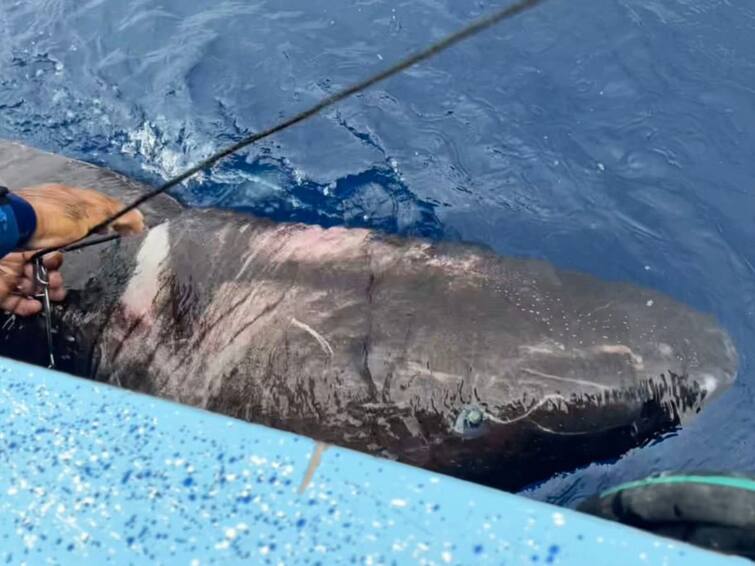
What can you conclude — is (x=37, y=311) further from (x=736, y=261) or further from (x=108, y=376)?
(x=736, y=261)

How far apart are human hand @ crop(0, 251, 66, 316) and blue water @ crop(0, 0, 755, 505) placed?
1288 mm

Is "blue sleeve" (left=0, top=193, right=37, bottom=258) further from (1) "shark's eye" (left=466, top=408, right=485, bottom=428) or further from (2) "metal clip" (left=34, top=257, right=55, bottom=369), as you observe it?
(1) "shark's eye" (left=466, top=408, right=485, bottom=428)

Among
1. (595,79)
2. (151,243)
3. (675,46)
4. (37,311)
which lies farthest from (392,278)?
(675,46)

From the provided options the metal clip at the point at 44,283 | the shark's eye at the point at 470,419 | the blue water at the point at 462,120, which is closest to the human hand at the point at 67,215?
the metal clip at the point at 44,283

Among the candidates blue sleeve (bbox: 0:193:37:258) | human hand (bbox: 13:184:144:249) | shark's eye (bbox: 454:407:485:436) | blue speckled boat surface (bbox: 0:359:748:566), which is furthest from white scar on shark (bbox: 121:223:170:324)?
blue speckled boat surface (bbox: 0:359:748:566)

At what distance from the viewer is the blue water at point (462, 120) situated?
457 centimetres

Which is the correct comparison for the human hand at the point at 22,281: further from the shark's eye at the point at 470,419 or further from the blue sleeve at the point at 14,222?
the shark's eye at the point at 470,419

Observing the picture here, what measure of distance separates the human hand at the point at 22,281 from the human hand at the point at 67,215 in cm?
14

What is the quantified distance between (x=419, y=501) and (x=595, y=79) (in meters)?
3.89

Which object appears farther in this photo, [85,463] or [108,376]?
[108,376]

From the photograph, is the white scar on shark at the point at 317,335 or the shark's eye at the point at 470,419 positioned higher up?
the white scar on shark at the point at 317,335

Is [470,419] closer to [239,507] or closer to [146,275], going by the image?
[239,507]

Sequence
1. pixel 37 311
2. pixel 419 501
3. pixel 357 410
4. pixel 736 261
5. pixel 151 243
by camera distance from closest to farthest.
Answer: pixel 419 501 → pixel 357 410 → pixel 37 311 → pixel 151 243 → pixel 736 261

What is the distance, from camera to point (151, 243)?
3986 mm
